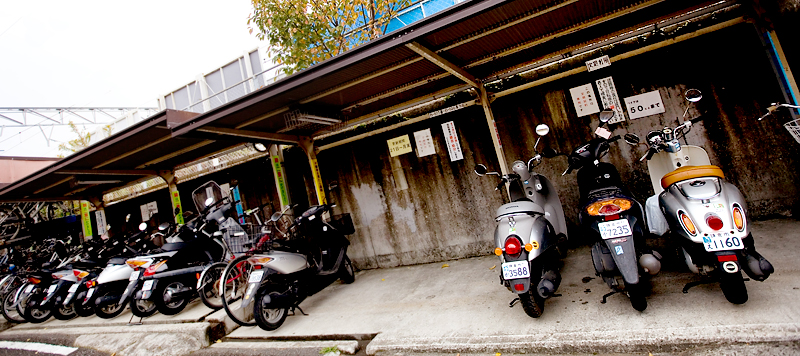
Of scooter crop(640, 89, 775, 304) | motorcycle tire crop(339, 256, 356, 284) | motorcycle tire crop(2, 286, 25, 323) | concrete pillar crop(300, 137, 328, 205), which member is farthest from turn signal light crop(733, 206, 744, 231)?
motorcycle tire crop(2, 286, 25, 323)

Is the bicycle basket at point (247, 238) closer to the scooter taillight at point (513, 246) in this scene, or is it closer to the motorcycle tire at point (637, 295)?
the scooter taillight at point (513, 246)

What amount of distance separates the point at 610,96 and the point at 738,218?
2.68m

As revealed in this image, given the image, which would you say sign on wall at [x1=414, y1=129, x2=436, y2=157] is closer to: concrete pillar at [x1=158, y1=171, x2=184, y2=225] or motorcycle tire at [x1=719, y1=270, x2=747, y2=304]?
motorcycle tire at [x1=719, y1=270, x2=747, y2=304]

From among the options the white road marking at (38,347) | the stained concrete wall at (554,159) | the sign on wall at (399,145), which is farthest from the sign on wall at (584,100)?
the white road marking at (38,347)

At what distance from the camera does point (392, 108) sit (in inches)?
220

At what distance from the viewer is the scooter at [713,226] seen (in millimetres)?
2314

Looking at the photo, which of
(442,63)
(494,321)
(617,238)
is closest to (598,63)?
(442,63)

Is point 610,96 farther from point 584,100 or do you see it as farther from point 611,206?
point 611,206

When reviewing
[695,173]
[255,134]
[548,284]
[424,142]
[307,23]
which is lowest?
[548,284]

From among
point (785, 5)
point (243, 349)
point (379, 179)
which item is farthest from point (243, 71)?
point (785, 5)

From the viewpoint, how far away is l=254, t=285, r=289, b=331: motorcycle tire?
12.8 feet

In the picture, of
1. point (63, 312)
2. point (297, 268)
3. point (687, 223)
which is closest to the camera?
point (687, 223)

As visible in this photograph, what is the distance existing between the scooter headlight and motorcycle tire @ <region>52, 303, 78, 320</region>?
955 cm

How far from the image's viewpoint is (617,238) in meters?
2.64
